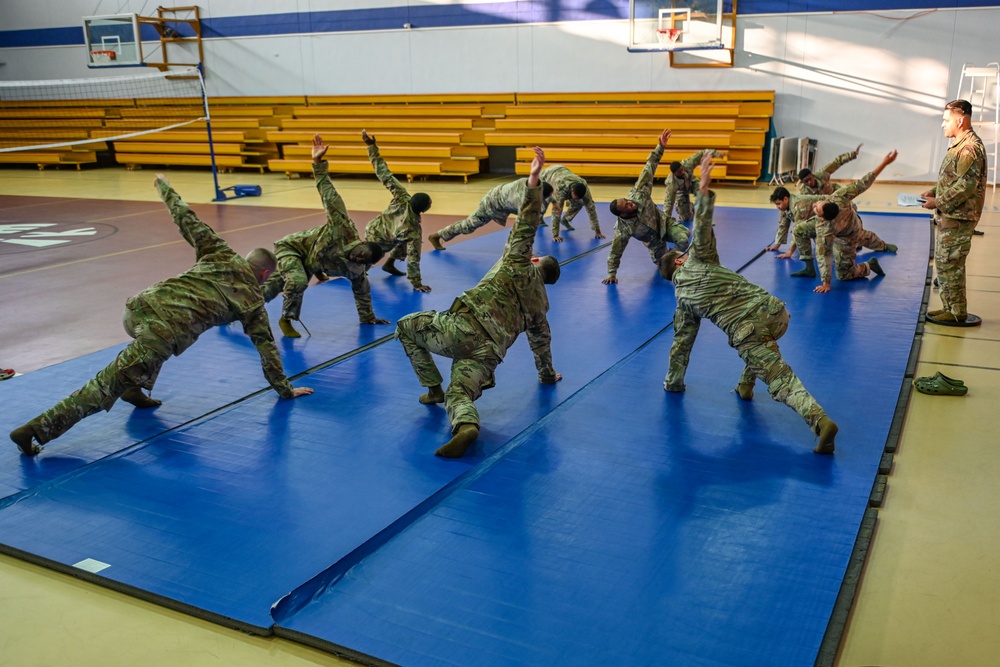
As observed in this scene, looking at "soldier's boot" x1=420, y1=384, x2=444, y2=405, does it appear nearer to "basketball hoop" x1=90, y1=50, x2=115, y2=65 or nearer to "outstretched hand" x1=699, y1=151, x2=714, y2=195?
"outstretched hand" x1=699, y1=151, x2=714, y2=195

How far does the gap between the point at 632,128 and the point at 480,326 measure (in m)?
15.2

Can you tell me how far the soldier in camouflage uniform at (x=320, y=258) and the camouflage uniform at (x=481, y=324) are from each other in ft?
6.93

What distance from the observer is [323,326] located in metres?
8.15

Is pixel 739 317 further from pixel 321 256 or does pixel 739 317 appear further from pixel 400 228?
pixel 400 228

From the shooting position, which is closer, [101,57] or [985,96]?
[985,96]

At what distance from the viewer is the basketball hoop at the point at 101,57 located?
23.3 meters

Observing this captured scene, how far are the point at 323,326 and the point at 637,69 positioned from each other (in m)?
14.5

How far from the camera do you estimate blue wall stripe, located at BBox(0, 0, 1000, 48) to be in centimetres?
1784

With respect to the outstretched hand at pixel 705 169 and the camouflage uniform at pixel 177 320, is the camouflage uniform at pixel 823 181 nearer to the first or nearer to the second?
the outstretched hand at pixel 705 169

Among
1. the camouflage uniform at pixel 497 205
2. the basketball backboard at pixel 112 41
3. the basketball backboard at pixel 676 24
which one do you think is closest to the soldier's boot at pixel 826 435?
the camouflage uniform at pixel 497 205

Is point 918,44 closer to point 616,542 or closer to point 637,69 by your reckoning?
point 637,69

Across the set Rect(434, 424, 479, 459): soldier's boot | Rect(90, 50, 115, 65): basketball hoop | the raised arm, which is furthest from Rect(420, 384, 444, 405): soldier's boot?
Rect(90, 50, 115, 65): basketball hoop

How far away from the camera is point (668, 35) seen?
18812 mm

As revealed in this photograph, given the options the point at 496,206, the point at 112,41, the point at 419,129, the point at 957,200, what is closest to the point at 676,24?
the point at 419,129
